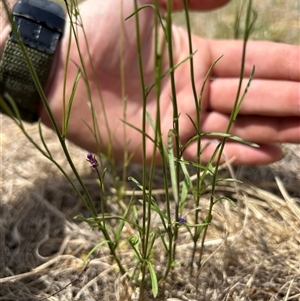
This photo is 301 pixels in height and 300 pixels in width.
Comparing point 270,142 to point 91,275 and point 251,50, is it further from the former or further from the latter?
point 91,275

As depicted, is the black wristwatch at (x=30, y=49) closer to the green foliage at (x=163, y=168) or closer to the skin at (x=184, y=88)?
the skin at (x=184, y=88)

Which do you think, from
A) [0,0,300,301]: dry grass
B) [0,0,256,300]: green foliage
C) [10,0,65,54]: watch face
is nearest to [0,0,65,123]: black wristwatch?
[10,0,65,54]: watch face

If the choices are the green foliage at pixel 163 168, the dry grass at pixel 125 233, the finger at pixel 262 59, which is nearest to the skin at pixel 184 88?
the finger at pixel 262 59

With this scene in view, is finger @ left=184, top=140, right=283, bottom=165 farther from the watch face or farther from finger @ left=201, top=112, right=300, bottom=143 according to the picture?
the watch face

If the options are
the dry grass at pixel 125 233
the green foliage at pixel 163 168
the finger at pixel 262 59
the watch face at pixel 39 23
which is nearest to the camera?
the green foliage at pixel 163 168

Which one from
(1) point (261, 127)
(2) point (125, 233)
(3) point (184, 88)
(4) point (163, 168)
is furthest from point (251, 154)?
(4) point (163, 168)
